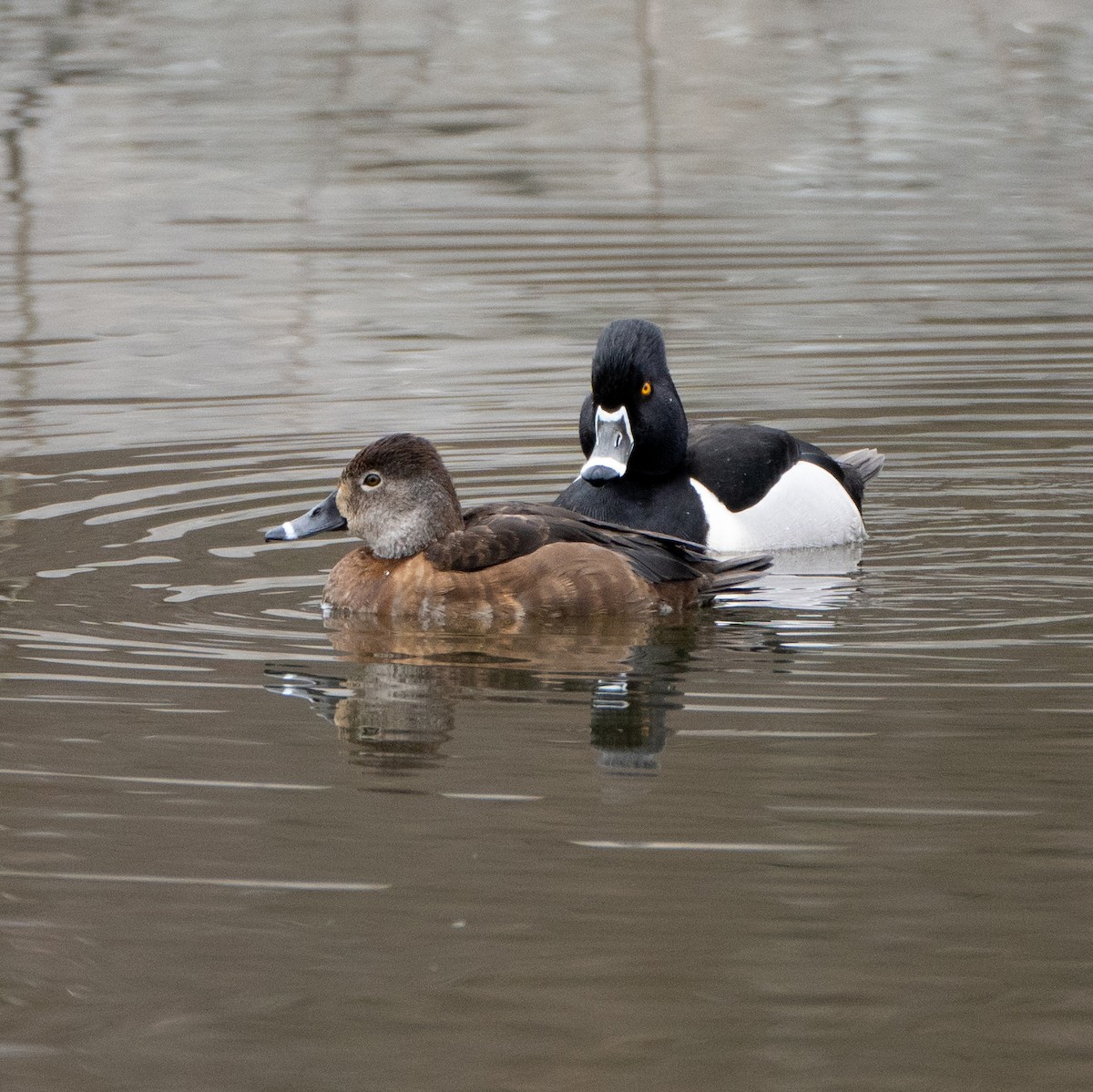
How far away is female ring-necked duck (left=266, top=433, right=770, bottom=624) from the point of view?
731 centimetres

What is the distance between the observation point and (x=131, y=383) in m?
12.6

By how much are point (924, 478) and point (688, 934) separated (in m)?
5.88

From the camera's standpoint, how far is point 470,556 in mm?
7328

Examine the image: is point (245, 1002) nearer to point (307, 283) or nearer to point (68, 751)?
point (68, 751)

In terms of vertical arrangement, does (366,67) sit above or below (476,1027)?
below

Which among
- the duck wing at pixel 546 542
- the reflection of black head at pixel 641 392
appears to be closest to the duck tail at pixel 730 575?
the duck wing at pixel 546 542

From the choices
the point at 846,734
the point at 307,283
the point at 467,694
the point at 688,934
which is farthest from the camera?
the point at 307,283

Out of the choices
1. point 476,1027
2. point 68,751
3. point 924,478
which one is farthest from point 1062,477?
point 476,1027

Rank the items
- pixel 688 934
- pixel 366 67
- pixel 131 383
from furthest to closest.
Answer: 1. pixel 366 67
2. pixel 131 383
3. pixel 688 934

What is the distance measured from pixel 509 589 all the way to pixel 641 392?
1.67 meters

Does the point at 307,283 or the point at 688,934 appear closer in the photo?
the point at 688,934

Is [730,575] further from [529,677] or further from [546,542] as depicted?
[529,677]

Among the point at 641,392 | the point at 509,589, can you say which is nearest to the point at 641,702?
the point at 509,589

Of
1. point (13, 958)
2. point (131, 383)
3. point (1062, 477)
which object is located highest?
point (13, 958)
